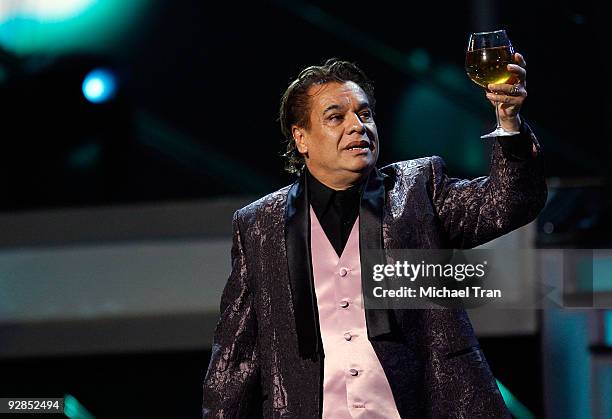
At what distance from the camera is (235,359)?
197 centimetres

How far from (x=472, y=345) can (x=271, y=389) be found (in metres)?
0.40

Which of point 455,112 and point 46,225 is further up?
point 455,112

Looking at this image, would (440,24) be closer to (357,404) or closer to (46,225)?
(46,225)

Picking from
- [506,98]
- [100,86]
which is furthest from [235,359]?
[100,86]

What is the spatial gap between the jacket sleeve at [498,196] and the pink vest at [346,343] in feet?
0.61

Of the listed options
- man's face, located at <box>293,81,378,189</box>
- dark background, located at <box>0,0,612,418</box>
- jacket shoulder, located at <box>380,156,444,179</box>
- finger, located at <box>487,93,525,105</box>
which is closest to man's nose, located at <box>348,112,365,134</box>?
man's face, located at <box>293,81,378,189</box>

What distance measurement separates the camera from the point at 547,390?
8.30 feet

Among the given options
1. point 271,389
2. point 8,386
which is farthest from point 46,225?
point 271,389

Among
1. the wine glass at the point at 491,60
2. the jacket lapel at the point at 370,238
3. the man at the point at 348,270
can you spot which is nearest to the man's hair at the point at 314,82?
the man at the point at 348,270

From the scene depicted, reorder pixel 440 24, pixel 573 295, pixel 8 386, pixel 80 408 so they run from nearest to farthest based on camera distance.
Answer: pixel 573 295, pixel 80 408, pixel 8 386, pixel 440 24

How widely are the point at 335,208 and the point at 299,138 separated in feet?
0.61

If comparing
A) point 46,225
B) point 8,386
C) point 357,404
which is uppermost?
point 46,225

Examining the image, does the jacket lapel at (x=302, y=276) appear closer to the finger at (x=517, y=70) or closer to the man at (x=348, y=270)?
the man at (x=348, y=270)

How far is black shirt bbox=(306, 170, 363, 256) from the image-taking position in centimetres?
194
